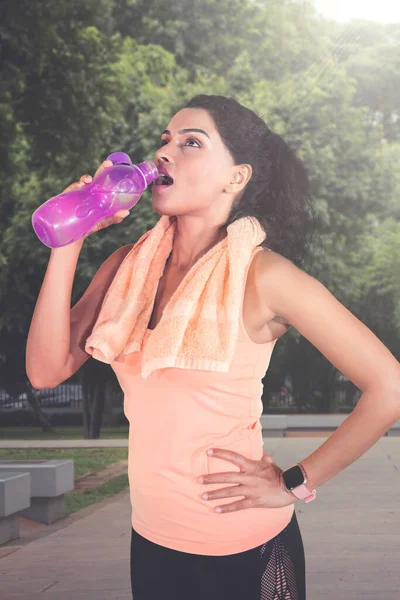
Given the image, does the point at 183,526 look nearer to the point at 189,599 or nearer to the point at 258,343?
the point at 189,599

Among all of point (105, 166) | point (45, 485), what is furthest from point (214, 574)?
point (45, 485)

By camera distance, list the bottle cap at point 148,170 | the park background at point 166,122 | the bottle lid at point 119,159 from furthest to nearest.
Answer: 1. the park background at point 166,122
2. the bottle lid at point 119,159
3. the bottle cap at point 148,170

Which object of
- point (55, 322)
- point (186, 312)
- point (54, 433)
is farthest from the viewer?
point (54, 433)

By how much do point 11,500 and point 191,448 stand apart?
6.13 meters

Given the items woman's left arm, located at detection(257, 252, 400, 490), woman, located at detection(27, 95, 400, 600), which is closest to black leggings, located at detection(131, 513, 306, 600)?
woman, located at detection(27, 95, 400, 600)

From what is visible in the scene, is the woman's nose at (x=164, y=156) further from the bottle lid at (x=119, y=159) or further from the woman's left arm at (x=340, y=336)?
the woman's left arm at (x=340, y=336)

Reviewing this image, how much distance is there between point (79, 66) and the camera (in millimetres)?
17984

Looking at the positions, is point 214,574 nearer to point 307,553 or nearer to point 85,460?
point 307,553

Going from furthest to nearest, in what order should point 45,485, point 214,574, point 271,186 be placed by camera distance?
point 45,485, point 271,186, point 214,574

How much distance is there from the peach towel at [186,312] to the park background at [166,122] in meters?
9.56

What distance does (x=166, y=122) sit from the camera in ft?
82.5

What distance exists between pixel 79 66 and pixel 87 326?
15.9 meters

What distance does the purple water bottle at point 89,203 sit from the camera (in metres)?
2.35

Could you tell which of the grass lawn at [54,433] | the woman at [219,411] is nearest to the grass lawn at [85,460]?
the woman at [219,411]
